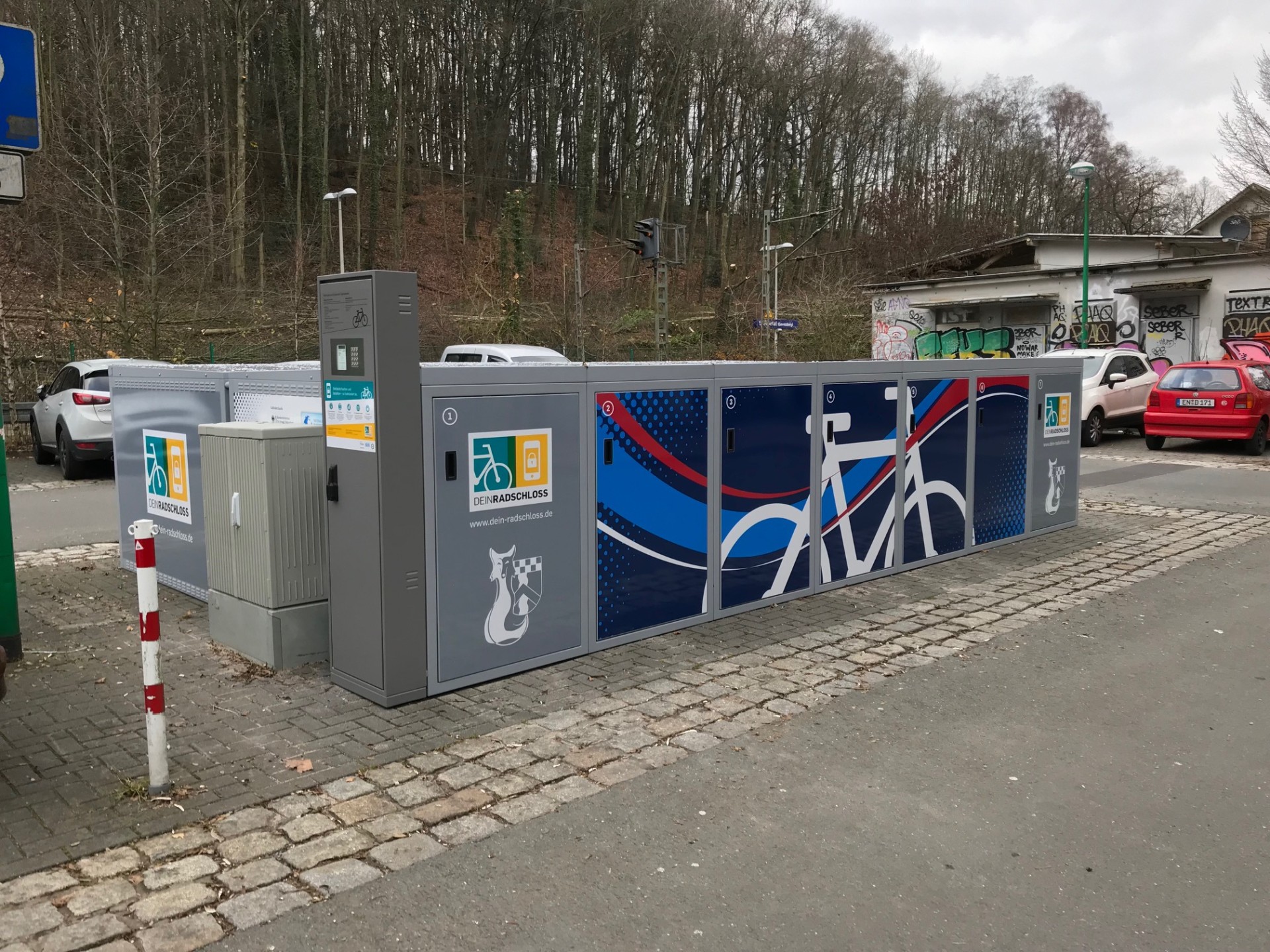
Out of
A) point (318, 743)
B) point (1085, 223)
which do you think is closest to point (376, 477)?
point (318, 743)

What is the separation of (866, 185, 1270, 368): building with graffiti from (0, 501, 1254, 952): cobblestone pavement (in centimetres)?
2136

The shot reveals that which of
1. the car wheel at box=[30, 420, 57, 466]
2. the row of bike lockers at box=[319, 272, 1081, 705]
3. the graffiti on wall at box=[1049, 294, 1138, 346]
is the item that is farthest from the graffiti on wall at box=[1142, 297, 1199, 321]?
the car wheel at box=[30, 420, 57, 466]

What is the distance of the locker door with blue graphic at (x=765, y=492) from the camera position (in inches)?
275

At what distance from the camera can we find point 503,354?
20906 mm

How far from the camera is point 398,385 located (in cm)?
510

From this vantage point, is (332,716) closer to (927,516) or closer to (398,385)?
(398,385)

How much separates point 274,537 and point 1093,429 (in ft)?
63.3

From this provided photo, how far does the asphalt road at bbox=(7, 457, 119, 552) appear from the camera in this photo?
10.4m

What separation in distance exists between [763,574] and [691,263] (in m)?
54.6

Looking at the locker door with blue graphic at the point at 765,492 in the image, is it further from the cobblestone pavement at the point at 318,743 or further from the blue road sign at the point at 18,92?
the blue road sign at the point at 18,92

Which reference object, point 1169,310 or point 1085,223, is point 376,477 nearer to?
point 1085,223

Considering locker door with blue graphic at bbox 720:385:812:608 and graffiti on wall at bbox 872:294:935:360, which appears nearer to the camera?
locker door with blue graphic at bbox 720:385:812:608

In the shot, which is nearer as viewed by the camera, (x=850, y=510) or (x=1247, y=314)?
(x=850, y=510)

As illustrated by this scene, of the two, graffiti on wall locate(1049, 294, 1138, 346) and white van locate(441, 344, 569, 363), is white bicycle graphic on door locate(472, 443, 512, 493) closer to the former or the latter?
white van locate(441, 344, 569, 363)
